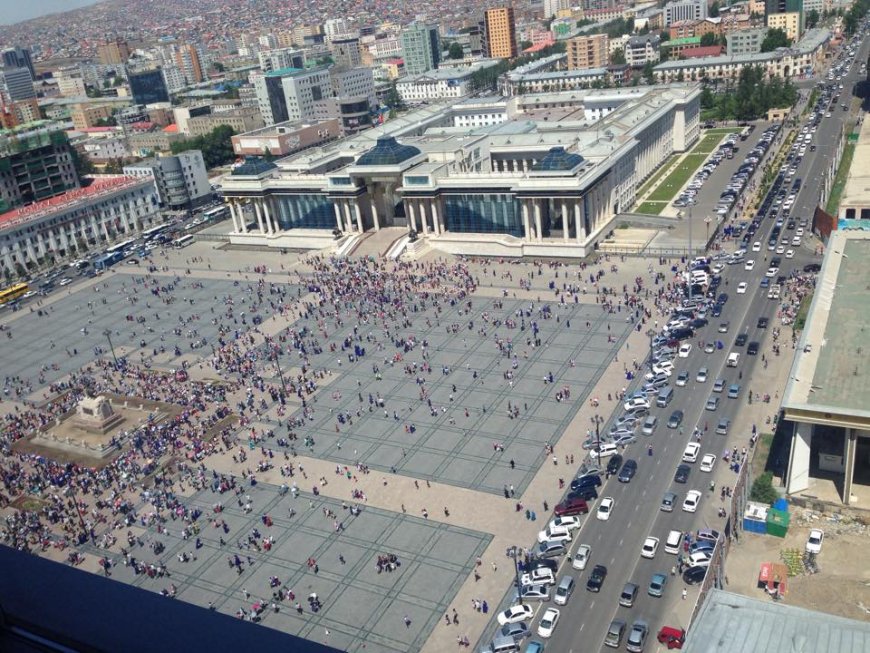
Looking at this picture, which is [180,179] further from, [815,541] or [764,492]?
[815,541]

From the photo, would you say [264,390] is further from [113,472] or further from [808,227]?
[808,227]

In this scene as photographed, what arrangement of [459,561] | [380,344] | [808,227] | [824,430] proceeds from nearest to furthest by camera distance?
[459,561]
[824,430]
[380,344]
[808,227]

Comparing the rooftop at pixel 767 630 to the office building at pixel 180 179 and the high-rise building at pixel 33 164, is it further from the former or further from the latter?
the high-rise building at pixel 33 164

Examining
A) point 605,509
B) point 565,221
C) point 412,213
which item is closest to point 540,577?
point 605,509

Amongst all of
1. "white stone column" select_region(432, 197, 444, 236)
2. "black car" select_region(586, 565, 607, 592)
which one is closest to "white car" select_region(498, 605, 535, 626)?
"black car" select_region(586, 565, 607, 592)

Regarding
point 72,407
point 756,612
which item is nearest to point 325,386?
point 72,407

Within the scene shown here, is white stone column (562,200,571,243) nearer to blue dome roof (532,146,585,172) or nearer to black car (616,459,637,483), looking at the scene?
blue dome roof (532,146,585,172)
